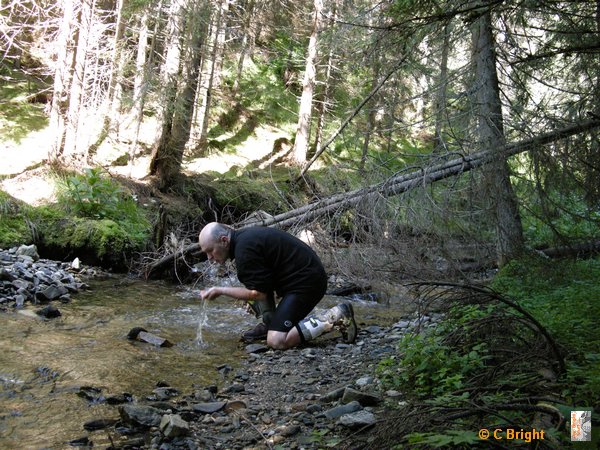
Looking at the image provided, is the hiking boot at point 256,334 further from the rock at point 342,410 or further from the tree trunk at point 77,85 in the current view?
the tree trunk at point 77,85

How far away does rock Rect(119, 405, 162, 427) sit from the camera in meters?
3.58

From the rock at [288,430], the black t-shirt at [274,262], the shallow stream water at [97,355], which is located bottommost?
the shallow stream water at [97,355]

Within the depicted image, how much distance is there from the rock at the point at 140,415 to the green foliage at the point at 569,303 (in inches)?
106

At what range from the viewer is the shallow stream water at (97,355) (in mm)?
3681

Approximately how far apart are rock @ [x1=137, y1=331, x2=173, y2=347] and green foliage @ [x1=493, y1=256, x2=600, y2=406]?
12.5 feet

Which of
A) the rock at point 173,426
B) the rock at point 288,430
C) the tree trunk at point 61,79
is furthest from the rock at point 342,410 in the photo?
the tree trunk at point 61,79

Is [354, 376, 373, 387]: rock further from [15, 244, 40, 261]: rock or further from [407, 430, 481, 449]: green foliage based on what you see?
[15, 244, 40, 261]: rock

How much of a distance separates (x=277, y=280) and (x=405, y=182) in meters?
2.86

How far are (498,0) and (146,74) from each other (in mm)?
10489

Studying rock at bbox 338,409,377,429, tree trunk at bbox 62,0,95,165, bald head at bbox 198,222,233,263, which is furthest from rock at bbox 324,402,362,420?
tree trunk at bbox 62,0,95,165

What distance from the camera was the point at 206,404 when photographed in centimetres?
402

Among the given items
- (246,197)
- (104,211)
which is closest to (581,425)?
(104,211)

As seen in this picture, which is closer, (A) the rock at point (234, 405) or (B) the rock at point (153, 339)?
(A) the rock at point (234, 405)

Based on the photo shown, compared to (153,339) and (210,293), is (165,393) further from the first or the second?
(153,339)
